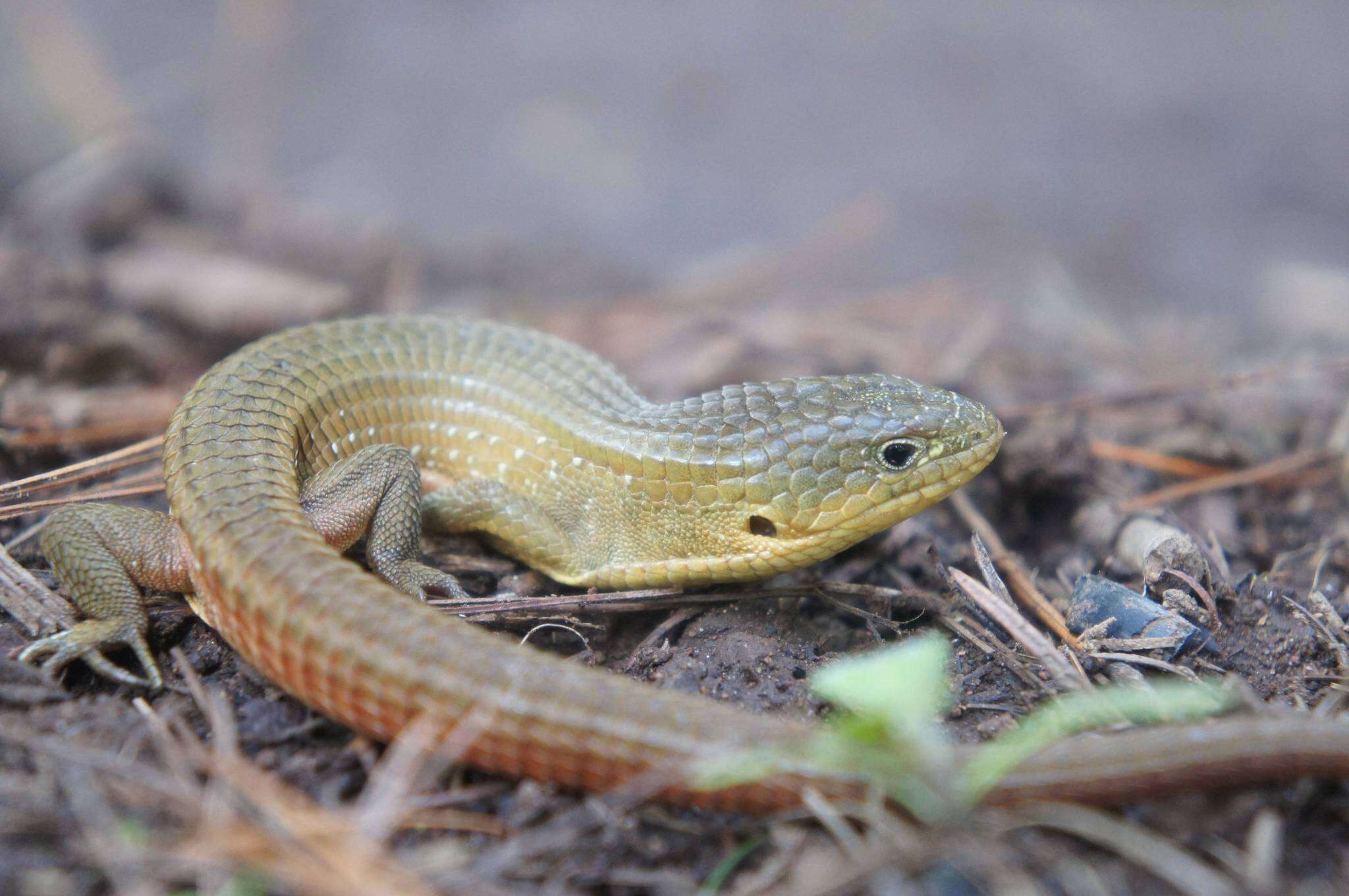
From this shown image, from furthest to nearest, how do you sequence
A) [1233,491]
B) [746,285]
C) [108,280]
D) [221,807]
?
[746,285], [108,280], [1233,491], [221,807]

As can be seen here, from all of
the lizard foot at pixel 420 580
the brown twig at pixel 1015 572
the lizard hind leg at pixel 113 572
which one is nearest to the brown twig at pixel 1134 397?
the brown twig at pixel 1015 572

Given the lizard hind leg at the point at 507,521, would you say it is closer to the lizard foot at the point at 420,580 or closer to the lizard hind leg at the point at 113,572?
the lizard foot at the point at 420,580

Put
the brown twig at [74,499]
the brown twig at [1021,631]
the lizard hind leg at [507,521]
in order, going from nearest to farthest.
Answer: the brown twig at [1021,631]
the brown twig at [74,499]
the lizard hind leg at [507,521]

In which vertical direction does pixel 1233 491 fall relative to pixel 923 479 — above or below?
below

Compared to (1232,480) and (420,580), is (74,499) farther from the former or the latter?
(1232,480)

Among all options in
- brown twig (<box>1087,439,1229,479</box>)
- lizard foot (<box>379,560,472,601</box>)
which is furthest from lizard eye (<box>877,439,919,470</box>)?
brown twig (<box>1087,439,1229,479</box>)

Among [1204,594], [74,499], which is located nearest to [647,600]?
[1204,594]

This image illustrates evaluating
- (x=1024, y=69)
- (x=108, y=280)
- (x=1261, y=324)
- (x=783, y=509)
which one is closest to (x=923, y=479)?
(x=783, y=509)

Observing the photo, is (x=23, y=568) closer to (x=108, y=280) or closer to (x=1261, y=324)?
(x=108, y=280)
